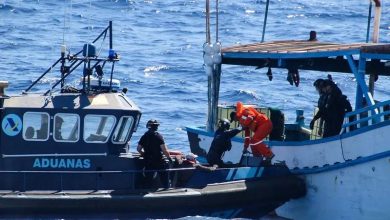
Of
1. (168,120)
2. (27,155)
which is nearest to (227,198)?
(27,155)

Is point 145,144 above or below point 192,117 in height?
above

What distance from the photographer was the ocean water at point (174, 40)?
39.8 m

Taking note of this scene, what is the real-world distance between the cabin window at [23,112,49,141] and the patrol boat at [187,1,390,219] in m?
4.41

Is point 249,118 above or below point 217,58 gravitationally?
below

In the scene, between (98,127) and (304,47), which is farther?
(304,47)

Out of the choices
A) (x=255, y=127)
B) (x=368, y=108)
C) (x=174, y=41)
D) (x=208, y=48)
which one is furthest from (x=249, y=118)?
(x=174, y=41)

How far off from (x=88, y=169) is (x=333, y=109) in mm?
5203

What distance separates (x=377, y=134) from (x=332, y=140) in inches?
49.1

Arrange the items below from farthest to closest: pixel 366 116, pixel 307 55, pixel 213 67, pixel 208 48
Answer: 1. pixel 213 67
2. pixel 208 48
3. pixel 307 55
4. pixel 366 116

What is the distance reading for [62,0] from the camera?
209ft

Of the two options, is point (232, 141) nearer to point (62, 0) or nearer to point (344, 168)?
point (344, 168)

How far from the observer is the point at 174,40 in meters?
53.3

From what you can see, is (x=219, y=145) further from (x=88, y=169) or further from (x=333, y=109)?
(x=88, y=169)

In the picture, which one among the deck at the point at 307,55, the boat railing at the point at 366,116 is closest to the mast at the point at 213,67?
the deck at the point at 307,55
